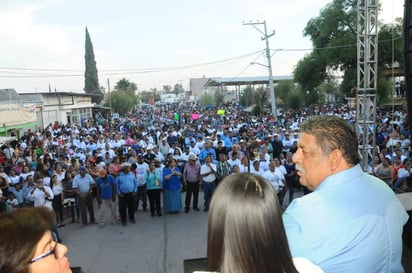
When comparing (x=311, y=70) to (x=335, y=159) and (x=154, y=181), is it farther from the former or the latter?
(x=335, y=159)

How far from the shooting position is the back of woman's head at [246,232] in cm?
97

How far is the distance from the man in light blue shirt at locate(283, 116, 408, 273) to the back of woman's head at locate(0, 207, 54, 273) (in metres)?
0.87

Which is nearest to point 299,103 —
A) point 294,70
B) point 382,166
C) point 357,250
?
point 294,70

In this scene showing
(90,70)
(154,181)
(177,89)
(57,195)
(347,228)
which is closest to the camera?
(347,228)

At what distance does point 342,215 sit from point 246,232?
0.52m

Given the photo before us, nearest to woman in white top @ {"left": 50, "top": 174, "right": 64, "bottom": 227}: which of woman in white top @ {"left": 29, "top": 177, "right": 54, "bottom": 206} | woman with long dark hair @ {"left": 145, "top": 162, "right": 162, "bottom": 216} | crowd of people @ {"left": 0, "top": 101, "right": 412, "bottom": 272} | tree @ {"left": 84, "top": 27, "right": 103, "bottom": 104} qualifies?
crowd of people @ {"left": 0, "top": 101, "right": 412, "bottom": 272}

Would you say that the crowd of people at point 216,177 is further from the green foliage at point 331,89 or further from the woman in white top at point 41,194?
the green foliage at point 331,89

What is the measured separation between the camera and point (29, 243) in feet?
3.67

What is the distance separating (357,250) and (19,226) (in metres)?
1.19

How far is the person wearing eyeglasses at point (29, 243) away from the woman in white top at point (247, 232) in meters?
0.57

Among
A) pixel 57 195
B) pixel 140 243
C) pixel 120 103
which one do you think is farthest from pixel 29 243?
pixel 120 103

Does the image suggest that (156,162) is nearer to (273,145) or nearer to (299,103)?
(273,145)

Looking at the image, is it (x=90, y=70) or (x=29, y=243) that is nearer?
(x=29, y=243)

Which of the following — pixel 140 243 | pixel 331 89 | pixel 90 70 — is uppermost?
pixel 90 70
